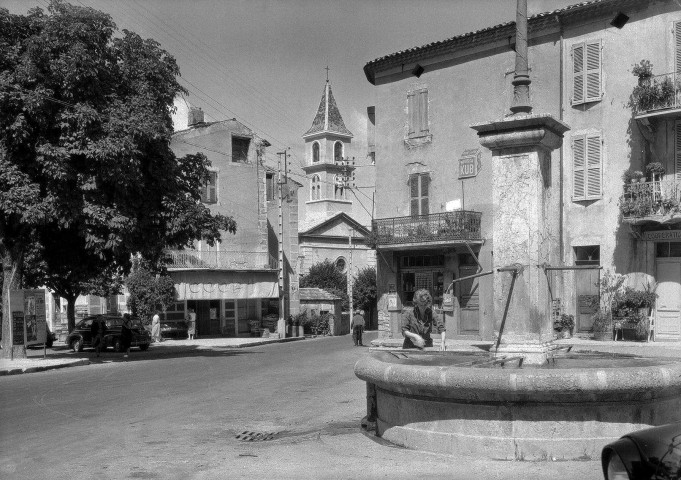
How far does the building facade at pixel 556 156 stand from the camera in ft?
87.6

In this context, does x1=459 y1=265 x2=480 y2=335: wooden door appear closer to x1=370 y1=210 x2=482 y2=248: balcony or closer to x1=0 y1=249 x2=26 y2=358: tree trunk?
x1=370 y1=210 x2=482 y2=248: balcony

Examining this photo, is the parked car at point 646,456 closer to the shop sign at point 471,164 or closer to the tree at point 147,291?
the shop sign at point 471,164

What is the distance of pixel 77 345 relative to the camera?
32812 millimetres

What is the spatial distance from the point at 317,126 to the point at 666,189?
251 feet

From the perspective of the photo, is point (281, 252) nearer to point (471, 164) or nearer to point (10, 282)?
point (471, 164)

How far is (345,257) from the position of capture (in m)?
71.8

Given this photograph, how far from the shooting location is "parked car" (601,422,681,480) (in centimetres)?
472

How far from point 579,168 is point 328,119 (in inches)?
2845

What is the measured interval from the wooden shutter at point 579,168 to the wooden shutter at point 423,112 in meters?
7.75

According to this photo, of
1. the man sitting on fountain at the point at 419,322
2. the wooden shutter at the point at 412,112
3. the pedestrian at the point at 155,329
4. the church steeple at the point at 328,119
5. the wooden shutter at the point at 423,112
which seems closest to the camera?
the man sitting on fountain at the point at 419,322

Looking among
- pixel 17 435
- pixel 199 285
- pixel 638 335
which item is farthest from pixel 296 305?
pixel 17 435

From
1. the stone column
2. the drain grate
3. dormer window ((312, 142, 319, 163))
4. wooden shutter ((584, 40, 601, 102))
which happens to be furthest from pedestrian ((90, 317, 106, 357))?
dormer window ((312, 142, 319, 163))

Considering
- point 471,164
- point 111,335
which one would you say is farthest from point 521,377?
point 111,335

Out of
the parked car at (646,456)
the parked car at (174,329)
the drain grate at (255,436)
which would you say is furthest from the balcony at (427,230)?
the parked car at (646,456)
